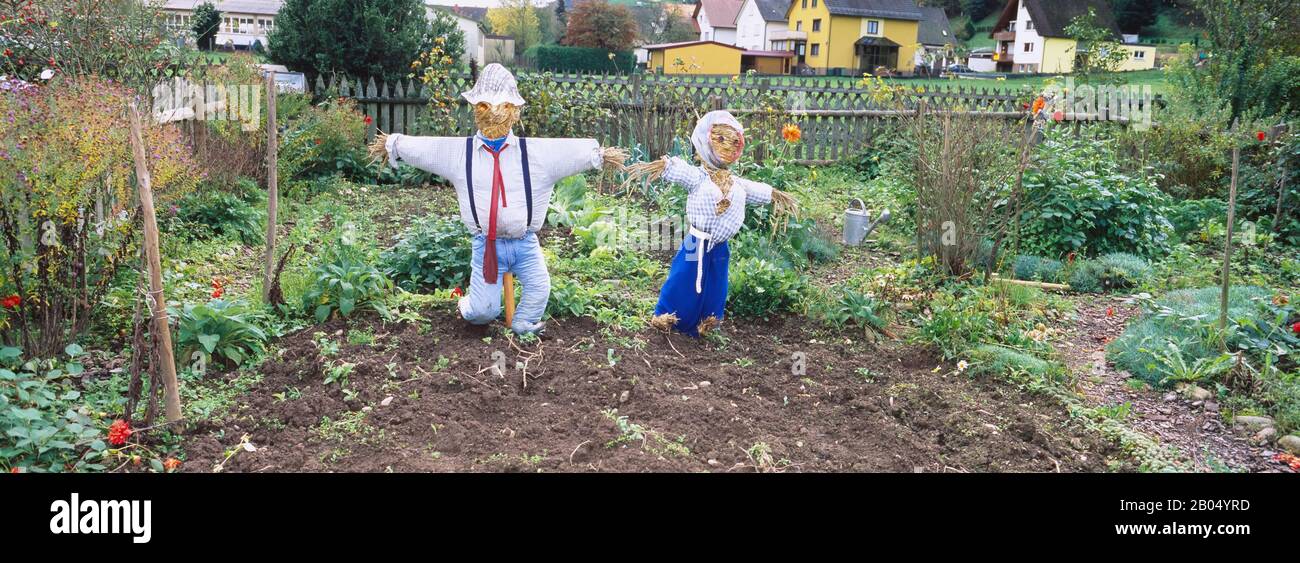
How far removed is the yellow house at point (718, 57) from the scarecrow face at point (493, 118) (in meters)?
27.4

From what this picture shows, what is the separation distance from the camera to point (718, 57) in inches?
1564

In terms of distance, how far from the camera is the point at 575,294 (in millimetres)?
5180

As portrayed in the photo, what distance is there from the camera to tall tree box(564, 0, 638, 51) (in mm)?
35281

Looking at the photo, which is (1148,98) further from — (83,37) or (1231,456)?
(83,37)

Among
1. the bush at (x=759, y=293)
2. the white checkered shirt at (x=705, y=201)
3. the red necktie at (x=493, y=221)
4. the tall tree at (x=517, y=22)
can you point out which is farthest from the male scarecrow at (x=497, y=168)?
the tall tree at (x=517, y=22)

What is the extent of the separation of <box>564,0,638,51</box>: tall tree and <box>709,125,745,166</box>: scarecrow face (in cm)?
3123

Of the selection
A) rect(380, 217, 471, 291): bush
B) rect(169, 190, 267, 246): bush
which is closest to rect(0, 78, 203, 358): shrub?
rect(380, 217, 471, 291): bush

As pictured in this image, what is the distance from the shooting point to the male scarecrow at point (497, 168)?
173 inches

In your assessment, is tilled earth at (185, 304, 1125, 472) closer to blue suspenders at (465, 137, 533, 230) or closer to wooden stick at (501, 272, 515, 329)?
wooden stick at (501, 272, 515, 329)

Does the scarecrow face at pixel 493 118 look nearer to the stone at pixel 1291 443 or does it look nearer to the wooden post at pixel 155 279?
the wooden post at pixel 155 279

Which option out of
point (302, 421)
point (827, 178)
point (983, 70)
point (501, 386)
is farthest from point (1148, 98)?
point (983, 70)

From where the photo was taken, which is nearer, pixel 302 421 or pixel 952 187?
pixel 302 421

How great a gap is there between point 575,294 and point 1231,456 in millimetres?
3278

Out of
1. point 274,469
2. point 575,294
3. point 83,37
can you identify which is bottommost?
point 274,469
